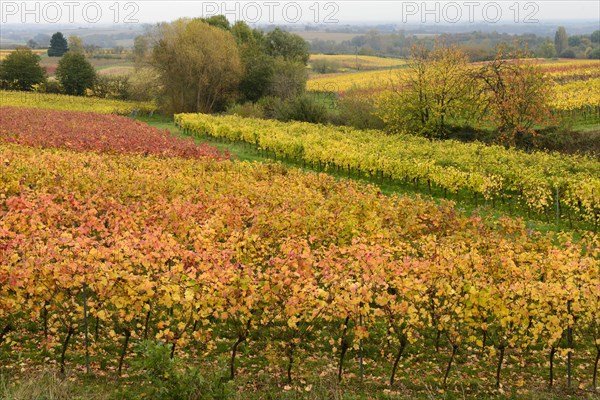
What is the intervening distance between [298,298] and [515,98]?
29486mm

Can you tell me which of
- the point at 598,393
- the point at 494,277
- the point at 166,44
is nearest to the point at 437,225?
the point at 494,277

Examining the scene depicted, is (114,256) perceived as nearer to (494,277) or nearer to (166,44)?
(494,277)

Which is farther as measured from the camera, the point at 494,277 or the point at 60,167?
the point at 60,167

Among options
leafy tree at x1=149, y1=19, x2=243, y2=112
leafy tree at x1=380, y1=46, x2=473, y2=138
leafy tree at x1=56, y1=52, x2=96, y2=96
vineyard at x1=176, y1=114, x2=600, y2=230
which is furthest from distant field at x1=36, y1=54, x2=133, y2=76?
vineyard at x1=176, y1=114, x2=600, y2=230

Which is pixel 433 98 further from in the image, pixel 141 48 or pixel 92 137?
pixel 141 48

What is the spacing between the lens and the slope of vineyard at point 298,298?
31.3 feet

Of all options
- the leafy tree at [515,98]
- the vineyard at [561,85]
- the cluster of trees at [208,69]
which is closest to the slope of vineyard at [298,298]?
the leafy tree at [515,98]

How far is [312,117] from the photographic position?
51.4m

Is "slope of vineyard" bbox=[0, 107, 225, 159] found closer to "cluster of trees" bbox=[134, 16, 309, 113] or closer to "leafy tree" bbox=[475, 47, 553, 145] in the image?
"leafy tree" bbox=[475, 47, 553, 145]

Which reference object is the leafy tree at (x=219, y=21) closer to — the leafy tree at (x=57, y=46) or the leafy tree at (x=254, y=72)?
the leafy tree at (x=254, y=72)

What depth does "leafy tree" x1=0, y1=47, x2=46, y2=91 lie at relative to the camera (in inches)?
2960

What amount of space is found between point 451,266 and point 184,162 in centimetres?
1822

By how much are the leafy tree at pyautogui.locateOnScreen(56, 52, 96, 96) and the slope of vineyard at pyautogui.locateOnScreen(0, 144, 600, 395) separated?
66115 mm

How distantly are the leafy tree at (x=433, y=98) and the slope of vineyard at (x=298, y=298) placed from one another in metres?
25.4
